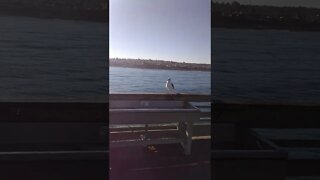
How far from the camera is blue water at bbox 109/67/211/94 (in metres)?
2.00

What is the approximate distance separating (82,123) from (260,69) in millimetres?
928

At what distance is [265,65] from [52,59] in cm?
105

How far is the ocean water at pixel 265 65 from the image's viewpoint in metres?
2.54

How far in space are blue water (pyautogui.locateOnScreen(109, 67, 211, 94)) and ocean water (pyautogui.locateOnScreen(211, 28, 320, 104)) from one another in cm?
30

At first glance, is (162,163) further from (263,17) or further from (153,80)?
(263,17)

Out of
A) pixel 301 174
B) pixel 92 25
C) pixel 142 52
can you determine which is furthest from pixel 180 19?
pixel 301 174

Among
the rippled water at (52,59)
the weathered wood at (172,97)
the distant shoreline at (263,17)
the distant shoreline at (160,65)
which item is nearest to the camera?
the distant shoreline at (160,65)

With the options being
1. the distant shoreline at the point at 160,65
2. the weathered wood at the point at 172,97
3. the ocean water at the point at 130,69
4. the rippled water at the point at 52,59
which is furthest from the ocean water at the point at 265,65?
the rippled water at the point at 52,59

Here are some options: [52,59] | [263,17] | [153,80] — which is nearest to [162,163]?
[153,80]

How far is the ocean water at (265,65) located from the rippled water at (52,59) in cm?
59

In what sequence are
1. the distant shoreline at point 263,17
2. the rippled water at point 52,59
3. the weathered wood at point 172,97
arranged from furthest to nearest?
the distant shoreline at point 263,17 → the rippled water at point 52,59 → the weathered wood at point 172,97

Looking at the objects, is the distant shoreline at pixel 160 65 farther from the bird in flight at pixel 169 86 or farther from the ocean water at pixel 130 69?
the bird in flight at pixel 169 86

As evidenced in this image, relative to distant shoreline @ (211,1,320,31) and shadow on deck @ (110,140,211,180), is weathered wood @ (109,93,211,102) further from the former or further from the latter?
distant shoreline @ (211,1,320,31)

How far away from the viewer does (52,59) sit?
7.68 ft
